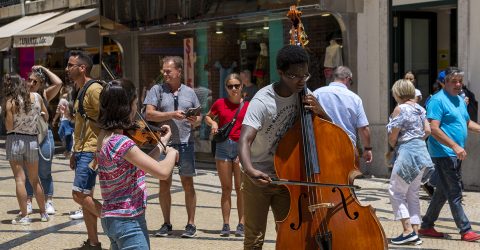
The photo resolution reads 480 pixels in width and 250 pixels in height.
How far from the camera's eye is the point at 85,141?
6.57m

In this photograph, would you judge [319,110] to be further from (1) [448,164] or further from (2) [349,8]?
(2) [349,8]

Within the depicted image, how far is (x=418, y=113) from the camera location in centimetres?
720

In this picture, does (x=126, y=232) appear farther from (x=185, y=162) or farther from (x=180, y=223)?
(x=180, y=223)

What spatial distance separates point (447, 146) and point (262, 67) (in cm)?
671

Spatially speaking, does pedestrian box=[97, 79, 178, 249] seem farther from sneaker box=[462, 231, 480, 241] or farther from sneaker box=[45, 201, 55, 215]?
sneaker box=[45, 201, 55, 215]

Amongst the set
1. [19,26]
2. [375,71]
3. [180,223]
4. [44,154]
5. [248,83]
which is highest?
[19,26]

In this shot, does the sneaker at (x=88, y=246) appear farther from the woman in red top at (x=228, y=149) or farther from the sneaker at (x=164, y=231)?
the woman in red top at (x=228, y=149)

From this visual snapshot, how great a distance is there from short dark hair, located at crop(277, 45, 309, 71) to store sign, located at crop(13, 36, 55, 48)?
13007 millimetres

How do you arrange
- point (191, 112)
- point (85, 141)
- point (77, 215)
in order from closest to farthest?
point (85, 141), point (191, 112), point (77, 215)

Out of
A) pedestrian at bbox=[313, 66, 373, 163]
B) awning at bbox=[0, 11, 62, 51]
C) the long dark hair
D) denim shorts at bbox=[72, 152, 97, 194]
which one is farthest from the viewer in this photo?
awning at bbox=[0, 11, 62, 51]

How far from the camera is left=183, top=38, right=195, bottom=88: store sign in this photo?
14812 mm

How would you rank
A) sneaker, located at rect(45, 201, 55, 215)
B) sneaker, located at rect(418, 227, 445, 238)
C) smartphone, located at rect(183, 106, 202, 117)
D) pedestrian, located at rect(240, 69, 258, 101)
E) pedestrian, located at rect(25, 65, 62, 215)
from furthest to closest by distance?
pedestrian, located at rect(240, 69, 258, 101) → sneaker, located at rect(45, 201, 55, 215) → pedestrian, located at rect(25, 65, 62, 215) → sneaker, located at rect(418, 227, 445, 238) → smartphone, located at rect(183, 106, 202, 117)

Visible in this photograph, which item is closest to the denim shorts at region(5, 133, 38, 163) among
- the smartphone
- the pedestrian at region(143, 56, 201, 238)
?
the pedestrian at region(143, 56, 201, 238)

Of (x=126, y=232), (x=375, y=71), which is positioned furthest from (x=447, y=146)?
(x=375, y=71)
